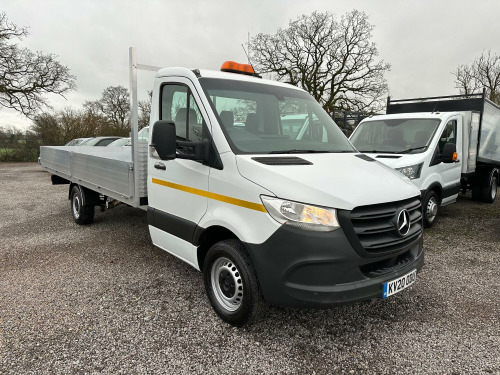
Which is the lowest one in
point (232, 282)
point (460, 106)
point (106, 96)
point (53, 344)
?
point (53, 344)

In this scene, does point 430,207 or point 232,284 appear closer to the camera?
A: point 232,284

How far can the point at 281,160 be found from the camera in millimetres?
2775

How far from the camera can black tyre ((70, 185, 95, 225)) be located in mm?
6195

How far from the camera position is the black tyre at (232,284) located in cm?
268

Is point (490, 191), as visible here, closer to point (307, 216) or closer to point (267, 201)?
point (307, 216)

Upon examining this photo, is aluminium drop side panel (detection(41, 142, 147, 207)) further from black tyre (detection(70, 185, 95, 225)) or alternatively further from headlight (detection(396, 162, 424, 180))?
headlight (detection(396, 162, 424, 180))

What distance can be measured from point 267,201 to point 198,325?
1.38 metres

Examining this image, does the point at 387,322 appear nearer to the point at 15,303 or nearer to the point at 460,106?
the point at 15,303

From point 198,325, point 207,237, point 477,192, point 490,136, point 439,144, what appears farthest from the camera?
point 477,192

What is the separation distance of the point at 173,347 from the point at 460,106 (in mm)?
7973

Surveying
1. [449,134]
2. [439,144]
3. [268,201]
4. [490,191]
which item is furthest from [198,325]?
[490,191]

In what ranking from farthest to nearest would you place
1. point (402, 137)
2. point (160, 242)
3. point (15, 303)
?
1. point (402, 137)
2. point (160, 242)
3. point (15, 303)

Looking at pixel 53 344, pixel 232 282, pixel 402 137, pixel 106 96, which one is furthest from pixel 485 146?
pixel 106 96

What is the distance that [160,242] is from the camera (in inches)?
148
